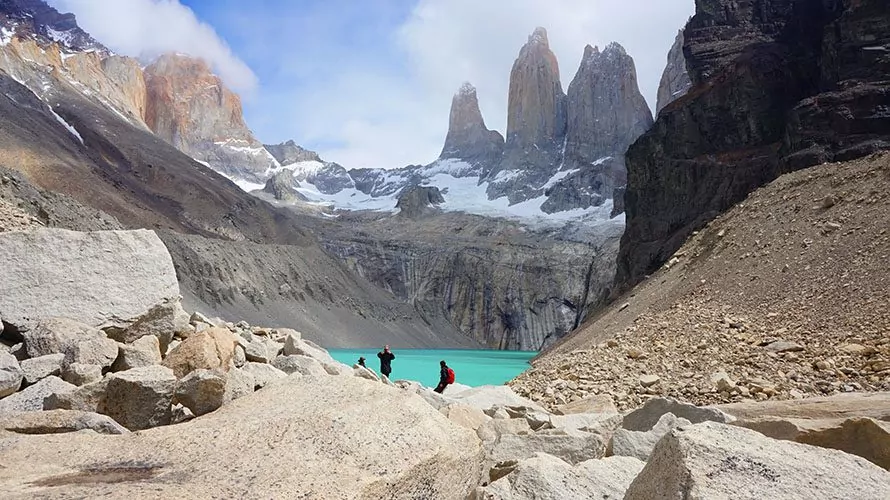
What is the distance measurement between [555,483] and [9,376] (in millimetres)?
4452

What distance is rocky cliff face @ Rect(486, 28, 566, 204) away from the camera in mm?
164750

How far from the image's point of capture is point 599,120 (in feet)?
511

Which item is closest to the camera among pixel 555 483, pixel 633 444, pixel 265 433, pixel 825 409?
pixel 555 483

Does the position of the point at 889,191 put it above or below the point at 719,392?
above

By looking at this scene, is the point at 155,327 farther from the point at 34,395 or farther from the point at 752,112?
the point at 752,112

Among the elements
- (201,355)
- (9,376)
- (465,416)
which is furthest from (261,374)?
(465,416)

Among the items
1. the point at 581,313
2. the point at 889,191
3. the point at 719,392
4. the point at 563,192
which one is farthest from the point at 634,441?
the point at 563,192

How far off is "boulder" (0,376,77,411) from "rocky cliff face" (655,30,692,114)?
12154 cm

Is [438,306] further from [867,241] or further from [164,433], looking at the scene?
[164,433]

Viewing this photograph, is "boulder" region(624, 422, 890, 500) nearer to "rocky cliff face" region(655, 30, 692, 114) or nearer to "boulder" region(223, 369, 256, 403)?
"boulder" region(223, 369, 256, 403)

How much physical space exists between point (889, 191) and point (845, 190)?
2.34 metres

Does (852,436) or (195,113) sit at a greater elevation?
(195,113)

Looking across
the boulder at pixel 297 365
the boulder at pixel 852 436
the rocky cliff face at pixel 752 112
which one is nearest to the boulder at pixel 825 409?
the boulder at pixel 852 436

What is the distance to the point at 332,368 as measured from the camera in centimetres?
811
